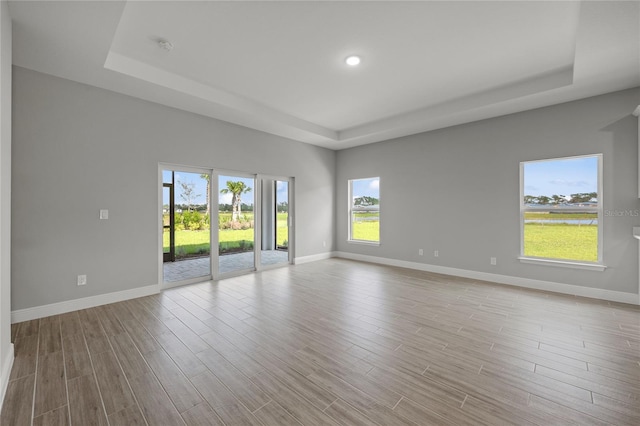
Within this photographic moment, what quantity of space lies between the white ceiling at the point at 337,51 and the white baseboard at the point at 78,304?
9.14ft

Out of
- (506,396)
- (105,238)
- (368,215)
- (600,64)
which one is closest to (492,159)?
(600,64)

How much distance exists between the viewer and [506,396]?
74.0 inches

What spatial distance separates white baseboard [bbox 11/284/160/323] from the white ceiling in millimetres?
2785

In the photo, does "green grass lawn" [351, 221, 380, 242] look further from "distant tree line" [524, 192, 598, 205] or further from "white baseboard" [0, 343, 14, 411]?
"white baseboard" [0, 343, 14, 411]

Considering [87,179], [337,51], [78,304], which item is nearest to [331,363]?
[337,51]

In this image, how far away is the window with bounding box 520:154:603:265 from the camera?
159 inches

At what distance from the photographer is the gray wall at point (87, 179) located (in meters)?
3.20

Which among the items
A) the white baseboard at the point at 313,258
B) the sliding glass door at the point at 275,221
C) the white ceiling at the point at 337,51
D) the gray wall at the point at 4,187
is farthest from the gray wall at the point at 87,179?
the white baseboard at the point at 313,258

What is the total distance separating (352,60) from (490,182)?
3300 millimetres

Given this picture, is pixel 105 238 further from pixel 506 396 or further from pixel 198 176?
pixel 506 396

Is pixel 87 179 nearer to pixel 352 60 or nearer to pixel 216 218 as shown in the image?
pixel 216 218

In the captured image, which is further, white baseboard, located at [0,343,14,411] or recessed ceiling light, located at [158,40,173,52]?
recessed ceiling light, located at [158,40,173,52]

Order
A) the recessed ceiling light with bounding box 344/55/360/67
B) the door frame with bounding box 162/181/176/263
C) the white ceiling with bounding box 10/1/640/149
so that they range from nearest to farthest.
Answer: the white ceiling with bounding box 10/1/640/149 → the recessed ceiling light with bounding box 344/55/360/67 → the door frame with bounding box 162/181/176/263

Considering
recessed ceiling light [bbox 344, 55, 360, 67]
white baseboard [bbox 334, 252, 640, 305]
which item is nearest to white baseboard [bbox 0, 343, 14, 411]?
recessed ceiling light [bbox 344, 55, 360, 67]
